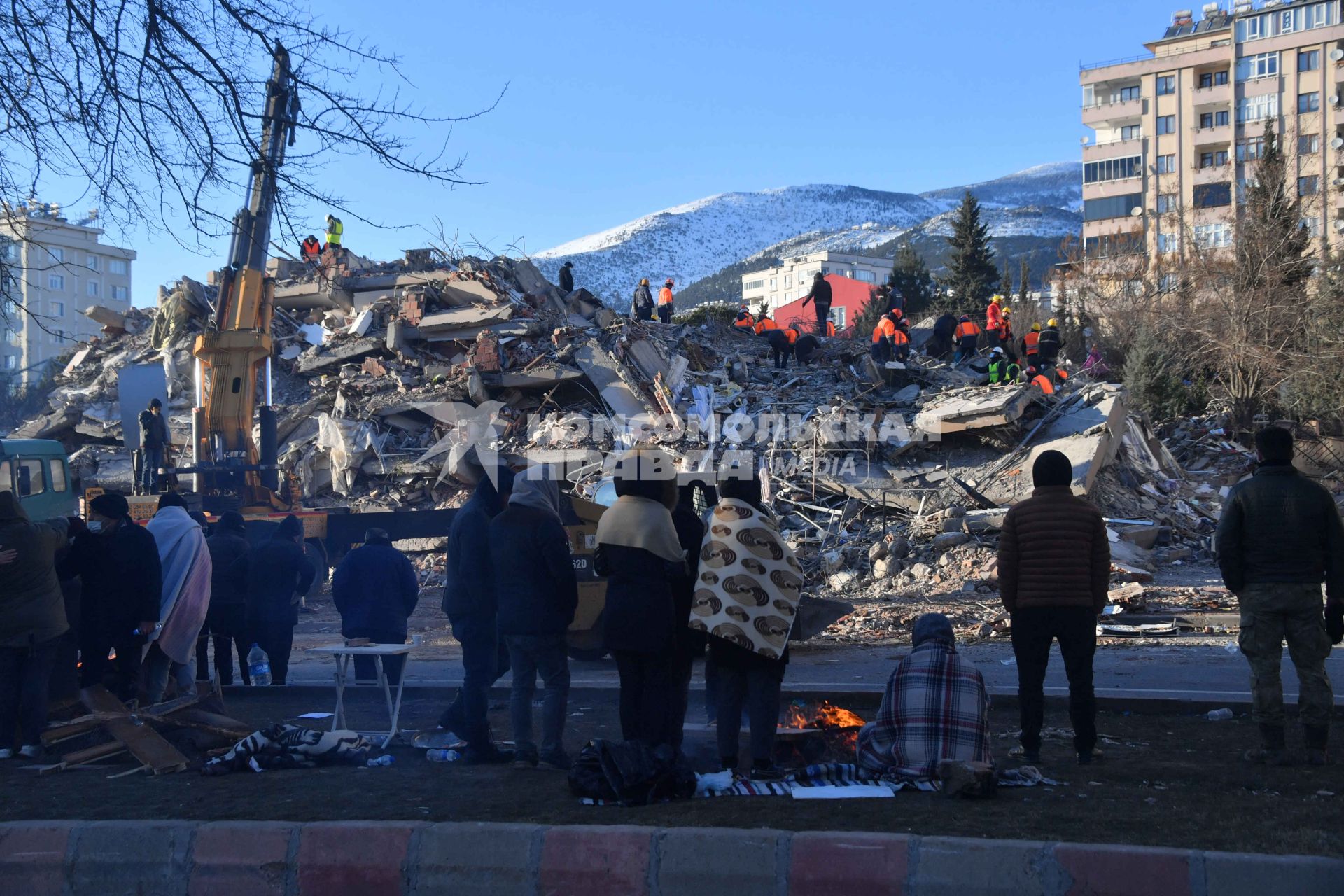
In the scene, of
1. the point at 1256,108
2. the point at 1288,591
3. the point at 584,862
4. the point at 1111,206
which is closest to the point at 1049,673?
the point at 1288,591

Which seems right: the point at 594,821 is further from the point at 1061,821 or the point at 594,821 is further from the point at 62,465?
the point at 62,465

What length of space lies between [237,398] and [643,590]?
14269mm

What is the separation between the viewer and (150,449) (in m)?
17.1

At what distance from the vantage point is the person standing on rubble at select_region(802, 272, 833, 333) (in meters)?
26.6

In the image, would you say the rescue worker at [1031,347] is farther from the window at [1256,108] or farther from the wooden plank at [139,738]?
the window at [1256,108]

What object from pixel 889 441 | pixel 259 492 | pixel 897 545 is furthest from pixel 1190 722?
pixel 259 492

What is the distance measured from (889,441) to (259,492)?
9.86 m

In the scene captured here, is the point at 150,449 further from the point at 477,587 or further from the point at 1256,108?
the point at 1256,108

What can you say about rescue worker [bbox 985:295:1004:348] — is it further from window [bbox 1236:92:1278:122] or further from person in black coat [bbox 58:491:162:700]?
window [bbox 1236:92:1278:122]

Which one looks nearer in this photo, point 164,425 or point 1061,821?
point 1061,821

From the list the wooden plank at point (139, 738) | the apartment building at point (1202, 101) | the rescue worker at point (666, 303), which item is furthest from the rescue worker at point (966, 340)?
the apartment building at point (1202, 101)

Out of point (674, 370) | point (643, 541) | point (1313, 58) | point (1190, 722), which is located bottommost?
point (1190, 722)

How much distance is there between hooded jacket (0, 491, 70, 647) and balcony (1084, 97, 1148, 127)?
6942 cm

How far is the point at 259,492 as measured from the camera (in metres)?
17.3
